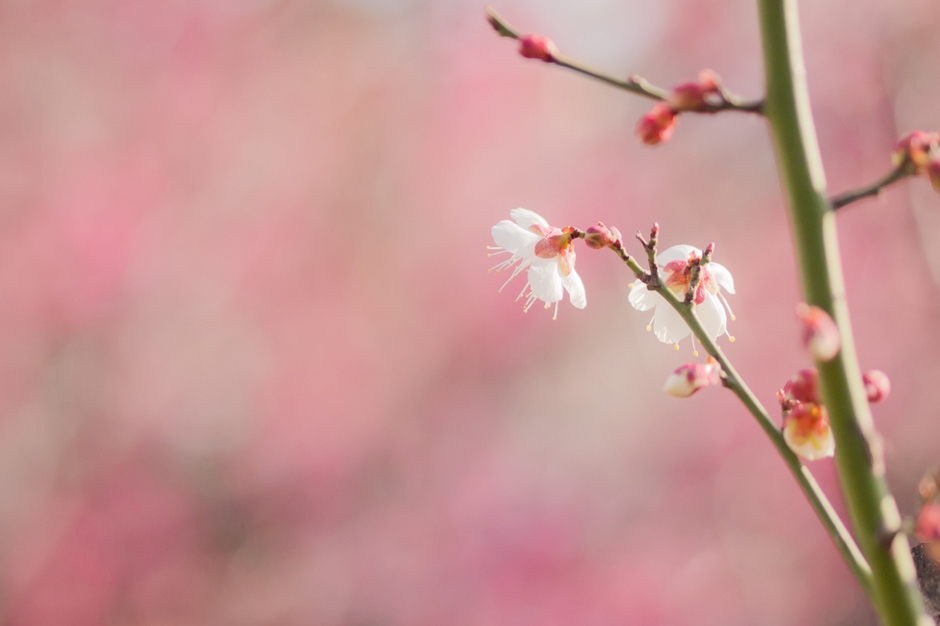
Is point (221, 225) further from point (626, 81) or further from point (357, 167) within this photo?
point (626, 81)

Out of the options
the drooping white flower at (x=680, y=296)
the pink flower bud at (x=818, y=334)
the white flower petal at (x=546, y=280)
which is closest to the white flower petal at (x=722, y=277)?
the drooping white flower at (x=680, y=296)

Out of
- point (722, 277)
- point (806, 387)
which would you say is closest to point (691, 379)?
point (806, 387)

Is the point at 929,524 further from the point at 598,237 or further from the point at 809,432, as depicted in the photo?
the point at 598,237

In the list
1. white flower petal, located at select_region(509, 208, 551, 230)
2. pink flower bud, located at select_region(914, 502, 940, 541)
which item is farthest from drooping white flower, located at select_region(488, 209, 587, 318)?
pink flower bud, located at select_region(914, 502, 940, 541)

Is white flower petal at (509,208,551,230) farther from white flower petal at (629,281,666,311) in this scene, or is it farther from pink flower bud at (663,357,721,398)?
pink flower bud at (663,357,721,398)

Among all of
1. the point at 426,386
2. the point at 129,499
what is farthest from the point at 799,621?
the point at 129,499

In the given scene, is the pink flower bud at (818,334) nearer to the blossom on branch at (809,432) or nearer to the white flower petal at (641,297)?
the blossom on branch at (809,432)

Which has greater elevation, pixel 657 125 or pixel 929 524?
pixel 657 125
